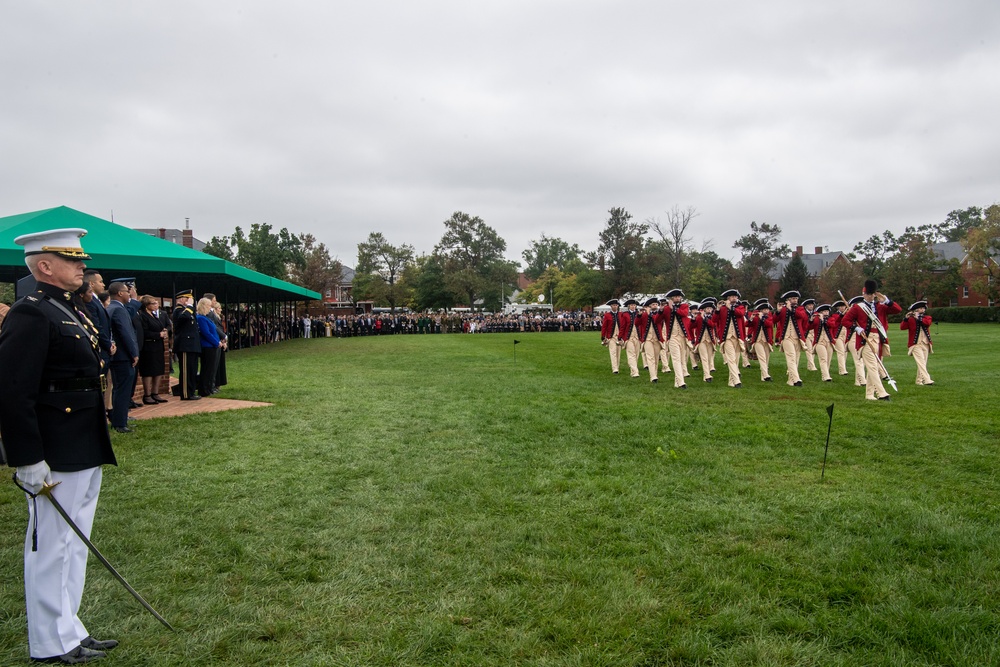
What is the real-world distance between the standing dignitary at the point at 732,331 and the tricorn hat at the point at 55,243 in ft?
40.7

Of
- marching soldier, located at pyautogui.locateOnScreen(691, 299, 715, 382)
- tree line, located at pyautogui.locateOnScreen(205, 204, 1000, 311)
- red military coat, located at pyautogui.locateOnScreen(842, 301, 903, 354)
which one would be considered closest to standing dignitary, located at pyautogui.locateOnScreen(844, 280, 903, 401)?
red military coat, located at pyautogui.locateOnScreen(842, 301, 903, 354)

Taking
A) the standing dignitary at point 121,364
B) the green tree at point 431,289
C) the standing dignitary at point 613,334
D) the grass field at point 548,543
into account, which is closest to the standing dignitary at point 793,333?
the standing dignitary at point 613,334

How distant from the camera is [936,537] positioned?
14.3 feet

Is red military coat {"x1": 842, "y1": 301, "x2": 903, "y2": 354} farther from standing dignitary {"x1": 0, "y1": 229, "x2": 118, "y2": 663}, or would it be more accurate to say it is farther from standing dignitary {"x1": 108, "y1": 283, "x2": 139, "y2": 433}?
standing dignitary {"x1": 108, "y1": 283, "x2": 139, "y2": 433}

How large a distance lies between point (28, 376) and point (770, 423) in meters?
8.51

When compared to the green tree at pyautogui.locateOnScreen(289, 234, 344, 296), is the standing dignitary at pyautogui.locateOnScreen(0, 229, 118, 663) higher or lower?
lower

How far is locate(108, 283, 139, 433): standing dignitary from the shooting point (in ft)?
27.4

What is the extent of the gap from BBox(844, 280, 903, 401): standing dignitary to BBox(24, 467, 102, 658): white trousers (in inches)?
467

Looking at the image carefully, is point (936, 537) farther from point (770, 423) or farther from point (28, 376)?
point (28, 376)

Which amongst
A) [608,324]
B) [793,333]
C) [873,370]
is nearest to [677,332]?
[793,333]

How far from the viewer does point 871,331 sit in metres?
11.5

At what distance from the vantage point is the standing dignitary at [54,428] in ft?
9.41

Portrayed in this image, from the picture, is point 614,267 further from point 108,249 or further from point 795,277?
point 108,249

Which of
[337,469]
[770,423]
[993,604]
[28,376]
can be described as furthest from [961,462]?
[28,376]
